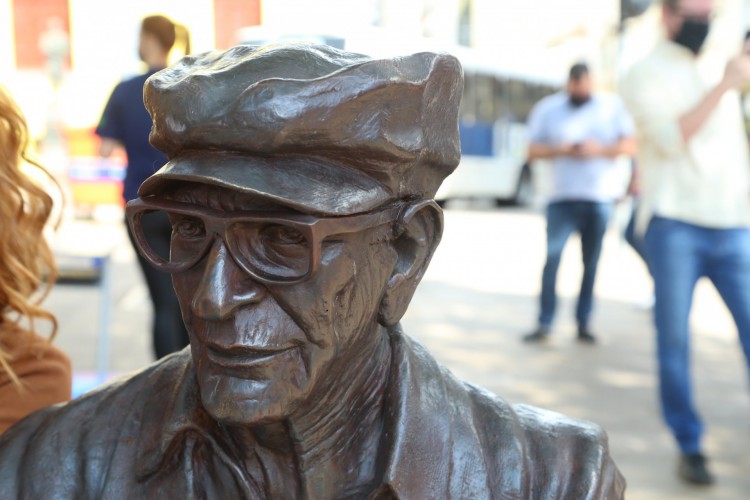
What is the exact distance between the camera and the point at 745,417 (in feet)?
15.2

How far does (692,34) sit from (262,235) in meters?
2.96

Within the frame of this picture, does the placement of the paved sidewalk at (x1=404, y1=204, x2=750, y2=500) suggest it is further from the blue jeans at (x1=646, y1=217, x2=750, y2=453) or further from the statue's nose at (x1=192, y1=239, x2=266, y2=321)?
the statue's nose at (x1=192, y1=239, x2=266, y2=321)

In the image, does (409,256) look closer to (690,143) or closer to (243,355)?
(243,355)

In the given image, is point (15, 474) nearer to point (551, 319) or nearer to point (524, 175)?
point (551, 319)

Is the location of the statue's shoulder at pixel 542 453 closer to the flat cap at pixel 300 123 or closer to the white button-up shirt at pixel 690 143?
the flat cap at pixel 300 123

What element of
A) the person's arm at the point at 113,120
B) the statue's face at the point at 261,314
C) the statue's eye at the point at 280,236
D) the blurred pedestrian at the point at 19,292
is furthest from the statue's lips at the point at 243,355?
the person's arm at the point at 113,120

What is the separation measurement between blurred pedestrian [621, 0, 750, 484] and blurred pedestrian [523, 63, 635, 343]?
77.3 inches

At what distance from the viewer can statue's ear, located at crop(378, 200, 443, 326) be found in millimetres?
1076

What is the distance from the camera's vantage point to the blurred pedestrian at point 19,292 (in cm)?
162

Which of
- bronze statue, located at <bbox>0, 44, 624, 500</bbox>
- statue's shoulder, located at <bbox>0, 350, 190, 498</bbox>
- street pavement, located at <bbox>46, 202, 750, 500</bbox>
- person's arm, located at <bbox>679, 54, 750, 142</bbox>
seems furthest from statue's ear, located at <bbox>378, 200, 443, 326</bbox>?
person's arm, located at <bbox>679, 54, 750, 142</bbox>

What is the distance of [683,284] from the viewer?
11.3 feet

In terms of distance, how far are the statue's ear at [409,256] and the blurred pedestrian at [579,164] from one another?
4602 millimetres

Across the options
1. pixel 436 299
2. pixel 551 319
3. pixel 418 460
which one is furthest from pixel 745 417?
pixel 418 460

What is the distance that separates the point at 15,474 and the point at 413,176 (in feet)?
2.10
